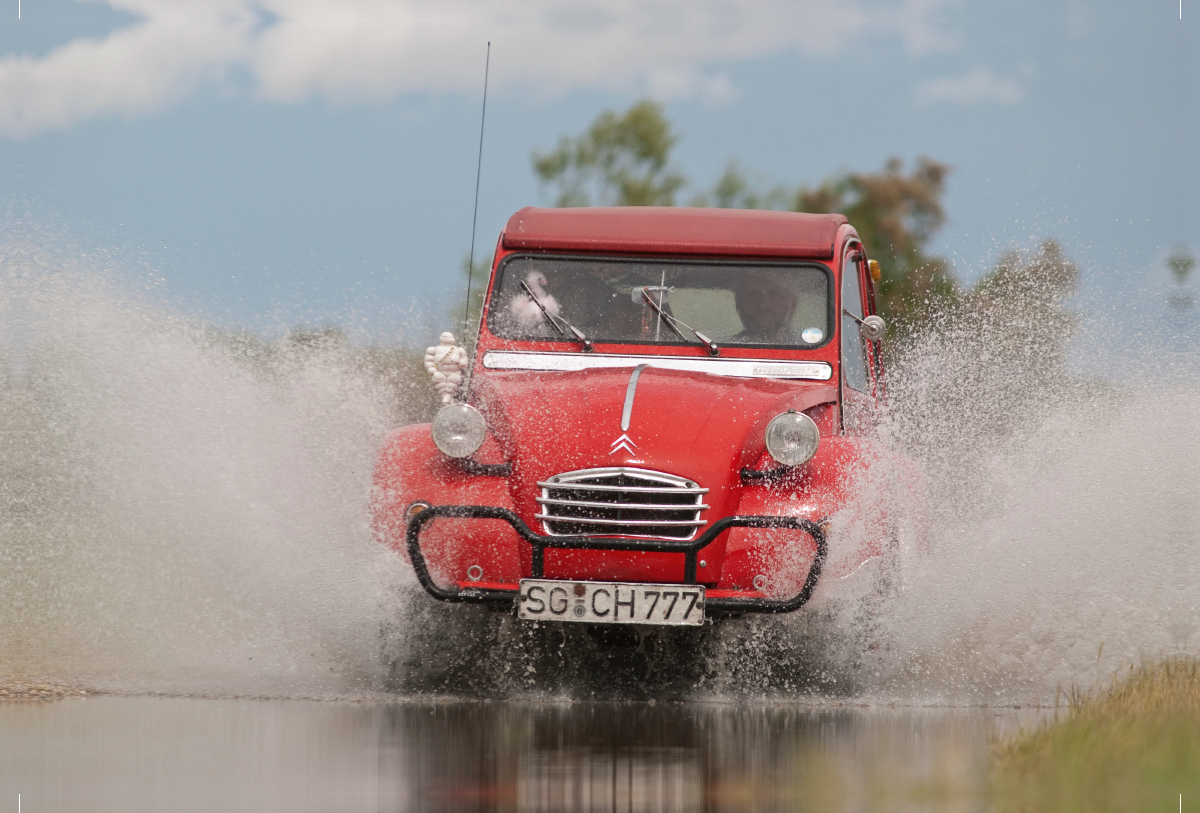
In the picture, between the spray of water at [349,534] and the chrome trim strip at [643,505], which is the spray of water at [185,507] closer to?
the spray of water at [349,534]

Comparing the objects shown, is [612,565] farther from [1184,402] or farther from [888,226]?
[888,226]

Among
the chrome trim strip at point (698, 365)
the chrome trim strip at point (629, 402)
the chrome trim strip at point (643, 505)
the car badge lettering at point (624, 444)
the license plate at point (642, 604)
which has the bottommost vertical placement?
the license plate at point (642, 604)

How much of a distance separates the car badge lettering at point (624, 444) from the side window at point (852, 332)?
6.12 feet

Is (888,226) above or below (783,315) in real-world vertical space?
above

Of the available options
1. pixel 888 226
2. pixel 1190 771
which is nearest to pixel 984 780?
pixel 1190 771

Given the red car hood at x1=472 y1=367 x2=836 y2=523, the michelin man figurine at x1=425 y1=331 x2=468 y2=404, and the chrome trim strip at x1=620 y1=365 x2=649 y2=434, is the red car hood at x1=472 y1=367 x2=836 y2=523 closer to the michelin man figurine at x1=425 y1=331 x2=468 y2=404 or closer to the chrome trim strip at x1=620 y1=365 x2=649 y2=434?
the chrome trim strip at x1=620 y1=365 x2=649 y2=434

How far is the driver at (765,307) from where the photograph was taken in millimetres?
8094

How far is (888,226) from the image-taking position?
4538 centimetres

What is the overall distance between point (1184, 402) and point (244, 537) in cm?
579

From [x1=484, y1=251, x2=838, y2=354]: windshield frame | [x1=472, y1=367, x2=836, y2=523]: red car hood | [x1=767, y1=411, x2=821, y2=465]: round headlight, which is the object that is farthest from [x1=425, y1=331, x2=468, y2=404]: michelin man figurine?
[x1=767, y1=411, x2=821, y2=465]: round headlight

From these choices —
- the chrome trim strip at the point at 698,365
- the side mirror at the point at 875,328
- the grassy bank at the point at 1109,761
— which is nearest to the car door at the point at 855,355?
the side mirror at the point at 875,328

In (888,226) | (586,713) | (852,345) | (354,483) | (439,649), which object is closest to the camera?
(586,713)

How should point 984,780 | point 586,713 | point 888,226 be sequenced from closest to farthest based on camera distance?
point 984,780 → point 586,713 → point 888,226

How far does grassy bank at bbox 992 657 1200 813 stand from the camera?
4.16m
